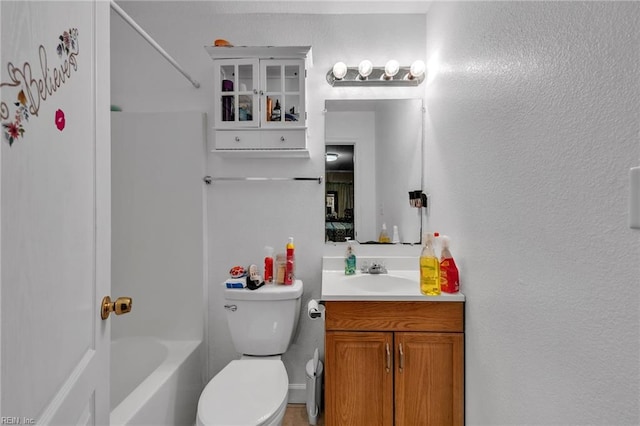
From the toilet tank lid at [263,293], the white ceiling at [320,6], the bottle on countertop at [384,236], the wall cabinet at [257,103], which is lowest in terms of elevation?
the toilet tank lid at [263,293]

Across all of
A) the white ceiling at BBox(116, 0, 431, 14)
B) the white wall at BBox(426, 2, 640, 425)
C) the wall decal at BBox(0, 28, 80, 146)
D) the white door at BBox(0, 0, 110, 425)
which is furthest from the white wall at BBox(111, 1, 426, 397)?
the wall decal at BBox(0, 28, 80, 146)

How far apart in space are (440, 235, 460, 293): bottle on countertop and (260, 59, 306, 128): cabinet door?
102 cm

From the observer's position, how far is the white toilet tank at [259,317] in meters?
1.90

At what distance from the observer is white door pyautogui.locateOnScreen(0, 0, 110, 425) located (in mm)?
499

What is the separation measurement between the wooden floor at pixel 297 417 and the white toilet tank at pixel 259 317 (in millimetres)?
422

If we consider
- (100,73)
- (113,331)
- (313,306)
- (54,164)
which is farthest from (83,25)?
(113,331)

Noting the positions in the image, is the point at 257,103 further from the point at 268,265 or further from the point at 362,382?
the point at 362,382

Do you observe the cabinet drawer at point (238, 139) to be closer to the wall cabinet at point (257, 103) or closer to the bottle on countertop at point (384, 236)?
the wall cabinet at point (257, 103)

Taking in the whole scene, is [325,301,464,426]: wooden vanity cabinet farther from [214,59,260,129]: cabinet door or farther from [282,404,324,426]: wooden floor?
[214,59,260,129]: cabinet door

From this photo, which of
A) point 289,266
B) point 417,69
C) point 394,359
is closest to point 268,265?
point 289,266

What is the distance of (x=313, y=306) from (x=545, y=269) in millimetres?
988

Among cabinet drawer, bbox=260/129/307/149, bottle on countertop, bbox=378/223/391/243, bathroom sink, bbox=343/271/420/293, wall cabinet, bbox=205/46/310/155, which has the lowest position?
bathroom sink, bbox=343/271/420/293

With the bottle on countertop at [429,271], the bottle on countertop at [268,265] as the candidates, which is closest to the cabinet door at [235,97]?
the bottle on countertop at [268,265]

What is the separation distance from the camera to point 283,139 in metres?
1.99
